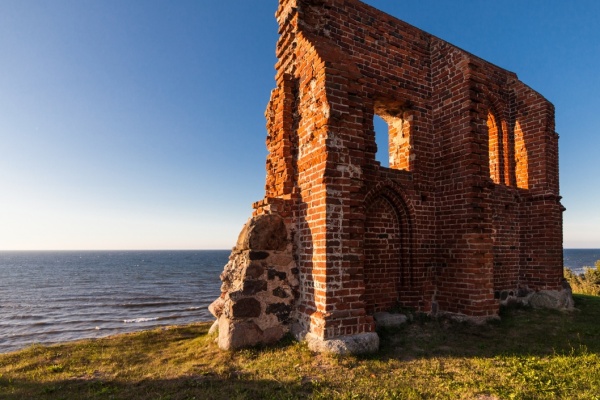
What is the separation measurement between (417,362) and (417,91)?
565 cm

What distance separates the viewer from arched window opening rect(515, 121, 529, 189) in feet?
30.6

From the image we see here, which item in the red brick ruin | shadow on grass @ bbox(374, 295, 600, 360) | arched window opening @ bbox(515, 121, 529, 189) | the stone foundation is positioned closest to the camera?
shadow on grass @ bbox(374, 295, 600, 360)

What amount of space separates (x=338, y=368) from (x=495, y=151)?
780 centimetres

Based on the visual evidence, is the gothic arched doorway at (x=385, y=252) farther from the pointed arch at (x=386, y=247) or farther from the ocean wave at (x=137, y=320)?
the ocean wave at (x=137, y=320)

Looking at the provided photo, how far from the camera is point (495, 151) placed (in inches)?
365

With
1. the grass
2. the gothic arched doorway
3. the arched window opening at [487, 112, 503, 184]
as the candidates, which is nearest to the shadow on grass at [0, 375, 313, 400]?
the grass

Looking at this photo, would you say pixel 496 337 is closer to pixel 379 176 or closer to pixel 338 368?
pixel 338 368

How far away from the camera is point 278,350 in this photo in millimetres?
5246

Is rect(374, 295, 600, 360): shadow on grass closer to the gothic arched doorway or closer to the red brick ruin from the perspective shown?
the red brick ruin

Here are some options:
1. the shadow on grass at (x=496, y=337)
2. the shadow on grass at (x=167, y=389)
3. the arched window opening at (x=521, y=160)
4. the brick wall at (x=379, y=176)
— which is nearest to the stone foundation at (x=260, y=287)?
the brick wall at (x=379, y=176)

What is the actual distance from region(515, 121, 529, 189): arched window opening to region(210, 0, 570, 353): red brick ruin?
7.4 inches

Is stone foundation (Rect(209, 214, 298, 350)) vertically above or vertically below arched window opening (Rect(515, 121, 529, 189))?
below

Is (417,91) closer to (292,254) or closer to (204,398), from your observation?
(292,254)

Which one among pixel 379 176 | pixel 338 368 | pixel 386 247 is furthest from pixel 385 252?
pixel 338 368
